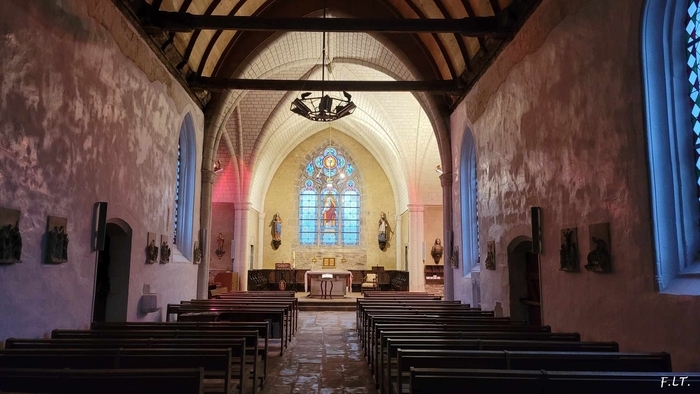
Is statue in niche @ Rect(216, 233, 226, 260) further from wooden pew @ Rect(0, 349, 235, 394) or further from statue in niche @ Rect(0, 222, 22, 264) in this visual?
wooden pew @ Rect(0, 349, 235, 394)

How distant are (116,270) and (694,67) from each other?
301 inches

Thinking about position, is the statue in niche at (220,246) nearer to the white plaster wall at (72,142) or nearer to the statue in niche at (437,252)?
the statue in niche at (437,252)

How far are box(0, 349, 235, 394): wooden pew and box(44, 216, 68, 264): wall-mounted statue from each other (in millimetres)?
1678

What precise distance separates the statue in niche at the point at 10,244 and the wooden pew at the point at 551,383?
12.7ft

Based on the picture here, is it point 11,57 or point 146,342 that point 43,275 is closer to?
point 146,342

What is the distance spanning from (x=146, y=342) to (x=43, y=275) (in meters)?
1.54

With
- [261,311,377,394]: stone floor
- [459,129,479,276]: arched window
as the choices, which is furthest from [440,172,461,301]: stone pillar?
[261,311,377,394]: stone floor

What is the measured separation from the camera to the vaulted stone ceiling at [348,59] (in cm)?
834

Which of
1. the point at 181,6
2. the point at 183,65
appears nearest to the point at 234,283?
the point at 183,65

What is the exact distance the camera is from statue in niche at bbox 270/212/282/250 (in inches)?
927

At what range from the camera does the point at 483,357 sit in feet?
12.1

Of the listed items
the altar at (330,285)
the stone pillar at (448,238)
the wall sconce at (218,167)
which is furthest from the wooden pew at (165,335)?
the wall sconce at (218,167)

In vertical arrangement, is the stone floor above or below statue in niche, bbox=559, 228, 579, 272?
below

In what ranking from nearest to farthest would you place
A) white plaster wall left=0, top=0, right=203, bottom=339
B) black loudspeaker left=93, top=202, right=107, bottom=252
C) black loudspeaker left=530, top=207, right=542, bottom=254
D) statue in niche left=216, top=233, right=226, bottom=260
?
white plaster wall left=0, top=0, right=203, bottom=339 → black loudspeaker left=93, top=202, right=107, bottom=252 → black loudspeaker left=530, top=207, right=542, bottom=254 → statue in niche left=216, top=233, right=226, bottom=260
